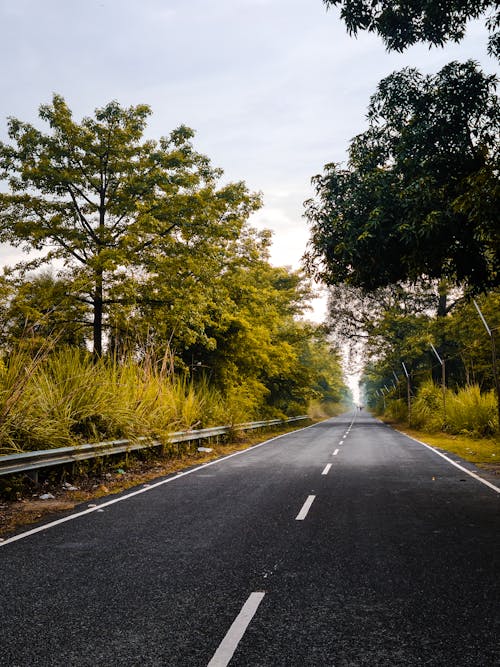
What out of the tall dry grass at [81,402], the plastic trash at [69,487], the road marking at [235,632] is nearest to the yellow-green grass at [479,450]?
the tall dry grass at [81,402]

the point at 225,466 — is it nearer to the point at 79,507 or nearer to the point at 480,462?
the point at 79,507

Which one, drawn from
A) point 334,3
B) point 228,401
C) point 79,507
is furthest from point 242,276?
point 79,507

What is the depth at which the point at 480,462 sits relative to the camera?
15.1 meters

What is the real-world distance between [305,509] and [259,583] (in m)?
3.53

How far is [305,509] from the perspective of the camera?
8195 millimetres

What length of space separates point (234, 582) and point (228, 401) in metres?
18.7

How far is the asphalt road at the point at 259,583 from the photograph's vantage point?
3.47 metres

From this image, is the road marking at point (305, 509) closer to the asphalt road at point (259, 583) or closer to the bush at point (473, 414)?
the asphalt road at point (259, 583)

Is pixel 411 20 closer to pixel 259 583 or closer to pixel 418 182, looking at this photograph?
pixel 418 182

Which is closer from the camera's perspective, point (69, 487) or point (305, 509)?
point (305, 509)

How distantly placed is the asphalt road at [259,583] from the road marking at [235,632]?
14 millimetres

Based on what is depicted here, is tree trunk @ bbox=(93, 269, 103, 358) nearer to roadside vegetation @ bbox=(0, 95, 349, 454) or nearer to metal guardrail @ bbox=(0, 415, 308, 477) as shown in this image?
roadside vegetation @ bbox=(0, 95, 349, 454)

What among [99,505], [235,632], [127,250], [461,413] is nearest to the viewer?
[235,632]

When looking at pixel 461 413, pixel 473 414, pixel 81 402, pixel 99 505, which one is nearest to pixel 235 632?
pixel 99 505
